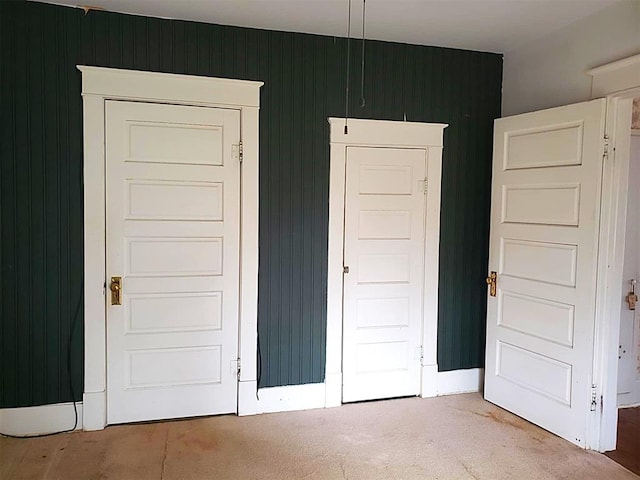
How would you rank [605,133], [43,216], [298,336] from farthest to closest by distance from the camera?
[298,336] < [43,216] < [605,133]

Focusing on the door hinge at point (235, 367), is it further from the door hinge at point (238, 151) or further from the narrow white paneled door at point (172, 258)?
the door hinge at point (238, 151)

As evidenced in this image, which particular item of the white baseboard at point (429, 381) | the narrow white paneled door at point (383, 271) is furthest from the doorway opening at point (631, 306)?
the narrow white paneled door at point (383, 271)

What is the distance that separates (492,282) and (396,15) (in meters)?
1.92

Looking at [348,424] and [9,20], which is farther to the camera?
[348,424]

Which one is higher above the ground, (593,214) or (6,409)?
(593,214)

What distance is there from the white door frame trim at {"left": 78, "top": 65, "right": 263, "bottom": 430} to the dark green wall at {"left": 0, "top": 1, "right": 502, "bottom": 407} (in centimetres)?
6

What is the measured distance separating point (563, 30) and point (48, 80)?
3.20 metres

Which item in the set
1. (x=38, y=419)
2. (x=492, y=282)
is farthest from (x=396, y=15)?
(x=38, y=419)

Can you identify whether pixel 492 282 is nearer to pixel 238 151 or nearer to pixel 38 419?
pixel 238 151

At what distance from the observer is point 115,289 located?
10.6ft

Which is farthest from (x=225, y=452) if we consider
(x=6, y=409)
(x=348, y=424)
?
(x=6, y=409)

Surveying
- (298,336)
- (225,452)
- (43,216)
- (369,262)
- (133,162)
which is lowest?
(225,452)

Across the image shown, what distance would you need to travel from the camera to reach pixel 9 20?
296 cm

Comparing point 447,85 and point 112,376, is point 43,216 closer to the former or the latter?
point 112,376
